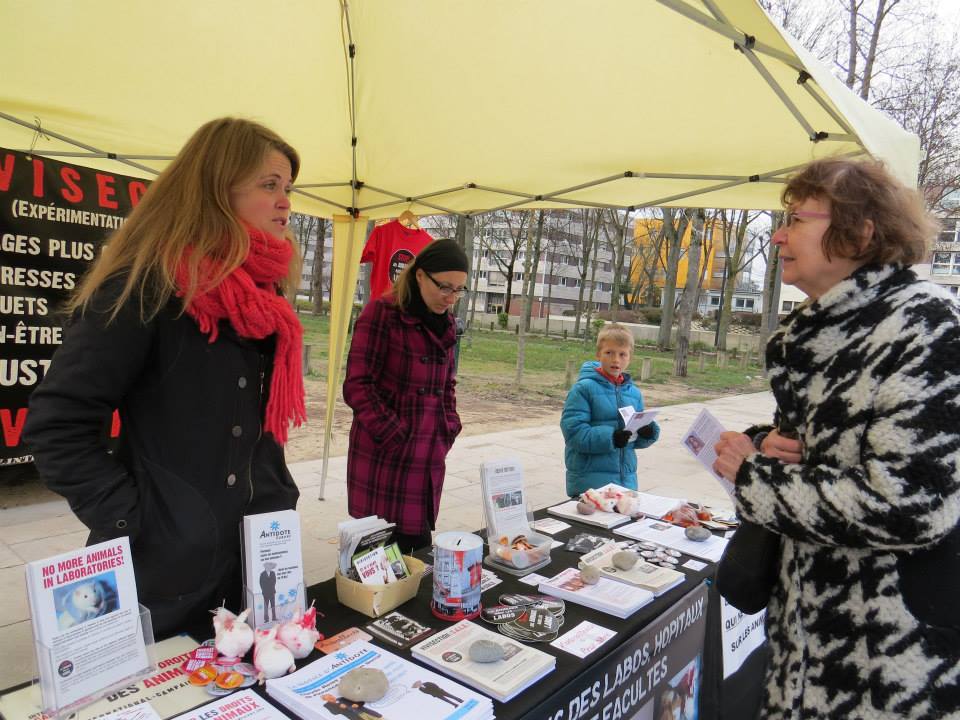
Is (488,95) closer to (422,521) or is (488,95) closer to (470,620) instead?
(422,521)

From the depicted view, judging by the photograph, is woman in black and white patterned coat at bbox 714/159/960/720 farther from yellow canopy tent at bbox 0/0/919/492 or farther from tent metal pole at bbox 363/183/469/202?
tent metal pole at bbox 363/183/469/202

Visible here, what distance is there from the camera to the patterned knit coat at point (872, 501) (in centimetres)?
104

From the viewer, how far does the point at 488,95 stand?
3.23 m

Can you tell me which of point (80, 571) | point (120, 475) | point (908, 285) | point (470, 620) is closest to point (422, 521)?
point (470, 620)

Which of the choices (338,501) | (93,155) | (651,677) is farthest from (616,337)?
(93,155)

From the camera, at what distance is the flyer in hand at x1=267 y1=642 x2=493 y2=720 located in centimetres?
113

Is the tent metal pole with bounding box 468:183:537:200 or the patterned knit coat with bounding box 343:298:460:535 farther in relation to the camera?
the tent metal pole with bounding box 468:183:537:200

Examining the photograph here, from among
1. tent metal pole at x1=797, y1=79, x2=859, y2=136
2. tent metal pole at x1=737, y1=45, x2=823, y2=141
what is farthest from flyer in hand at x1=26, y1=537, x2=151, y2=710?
tent metal pole at x1=797, y1=79, x2=859, y2=136

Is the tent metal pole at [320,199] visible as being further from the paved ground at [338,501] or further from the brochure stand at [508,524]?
the brochure stand at [508,524]

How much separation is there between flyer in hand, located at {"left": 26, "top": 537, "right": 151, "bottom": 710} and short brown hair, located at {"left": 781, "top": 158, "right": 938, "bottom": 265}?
1512 mm

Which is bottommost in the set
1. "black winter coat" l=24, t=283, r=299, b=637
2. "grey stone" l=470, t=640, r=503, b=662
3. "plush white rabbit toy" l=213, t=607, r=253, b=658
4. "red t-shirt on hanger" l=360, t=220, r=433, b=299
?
"grey stone" l=470, t=640, r=503, b=662

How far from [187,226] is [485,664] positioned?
1.19 meters

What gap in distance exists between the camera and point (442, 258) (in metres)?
2.54

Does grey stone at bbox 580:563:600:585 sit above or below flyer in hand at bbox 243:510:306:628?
below
